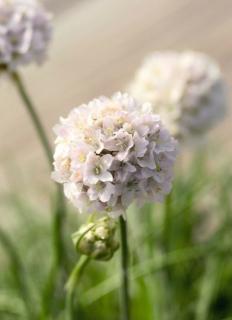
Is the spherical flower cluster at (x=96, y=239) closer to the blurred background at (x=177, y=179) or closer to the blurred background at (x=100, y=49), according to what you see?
the blurred background at (x=177, y=179)

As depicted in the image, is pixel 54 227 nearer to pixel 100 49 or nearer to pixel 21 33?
pixel 21 33

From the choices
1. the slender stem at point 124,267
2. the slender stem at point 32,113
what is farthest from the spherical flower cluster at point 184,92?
the slender stem at point 124,267

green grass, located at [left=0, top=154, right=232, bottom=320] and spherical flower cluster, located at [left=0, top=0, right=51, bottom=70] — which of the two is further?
green grass, located at [left=0, top=154, right=232, bottom=320]

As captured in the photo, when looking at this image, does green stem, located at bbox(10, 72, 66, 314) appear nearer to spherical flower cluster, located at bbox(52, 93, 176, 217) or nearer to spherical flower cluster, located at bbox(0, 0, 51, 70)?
spherical flower cluster, located at bbox(0, 0, 51, 70)

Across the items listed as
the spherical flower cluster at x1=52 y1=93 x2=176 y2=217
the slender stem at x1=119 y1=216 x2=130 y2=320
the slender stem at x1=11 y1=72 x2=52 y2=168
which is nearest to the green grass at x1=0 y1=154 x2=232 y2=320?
the slender stem at x1=11 y1=72 x2=52 y2=168

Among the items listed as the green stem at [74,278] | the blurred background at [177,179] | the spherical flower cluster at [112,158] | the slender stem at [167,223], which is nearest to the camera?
the spherical flower cluster at [112,158]

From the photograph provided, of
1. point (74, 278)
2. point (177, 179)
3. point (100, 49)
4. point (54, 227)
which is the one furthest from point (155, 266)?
point (100, 49)
